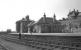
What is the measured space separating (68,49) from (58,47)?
7.06 ft

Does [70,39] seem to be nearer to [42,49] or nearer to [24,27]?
[42,49]

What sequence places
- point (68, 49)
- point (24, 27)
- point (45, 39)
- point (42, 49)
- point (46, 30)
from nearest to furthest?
1. point (68, 49)
2. point (42, 49)
3. point (45, 39)
4. point (46, 30)
5. point (24, 27)

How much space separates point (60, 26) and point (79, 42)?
4367cm

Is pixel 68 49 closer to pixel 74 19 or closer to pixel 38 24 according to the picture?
pixel 38 24

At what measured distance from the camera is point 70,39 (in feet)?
40.8

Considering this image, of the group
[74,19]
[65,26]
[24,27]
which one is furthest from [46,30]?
[24,27]

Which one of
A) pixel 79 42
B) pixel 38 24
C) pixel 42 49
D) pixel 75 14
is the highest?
pixel 75 14

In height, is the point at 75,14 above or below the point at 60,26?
above

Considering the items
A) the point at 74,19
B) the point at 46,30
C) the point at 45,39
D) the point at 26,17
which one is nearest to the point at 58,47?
the point at 45,39

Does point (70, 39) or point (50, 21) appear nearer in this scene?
point (70, 39)

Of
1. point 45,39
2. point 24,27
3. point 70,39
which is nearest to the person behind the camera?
point 70,39

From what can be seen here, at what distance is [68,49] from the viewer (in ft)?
36.4

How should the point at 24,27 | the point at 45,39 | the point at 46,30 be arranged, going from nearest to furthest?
the point at 45,39 < the point at 46,30 < the point at 24,27

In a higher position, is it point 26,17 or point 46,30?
point 26,17
